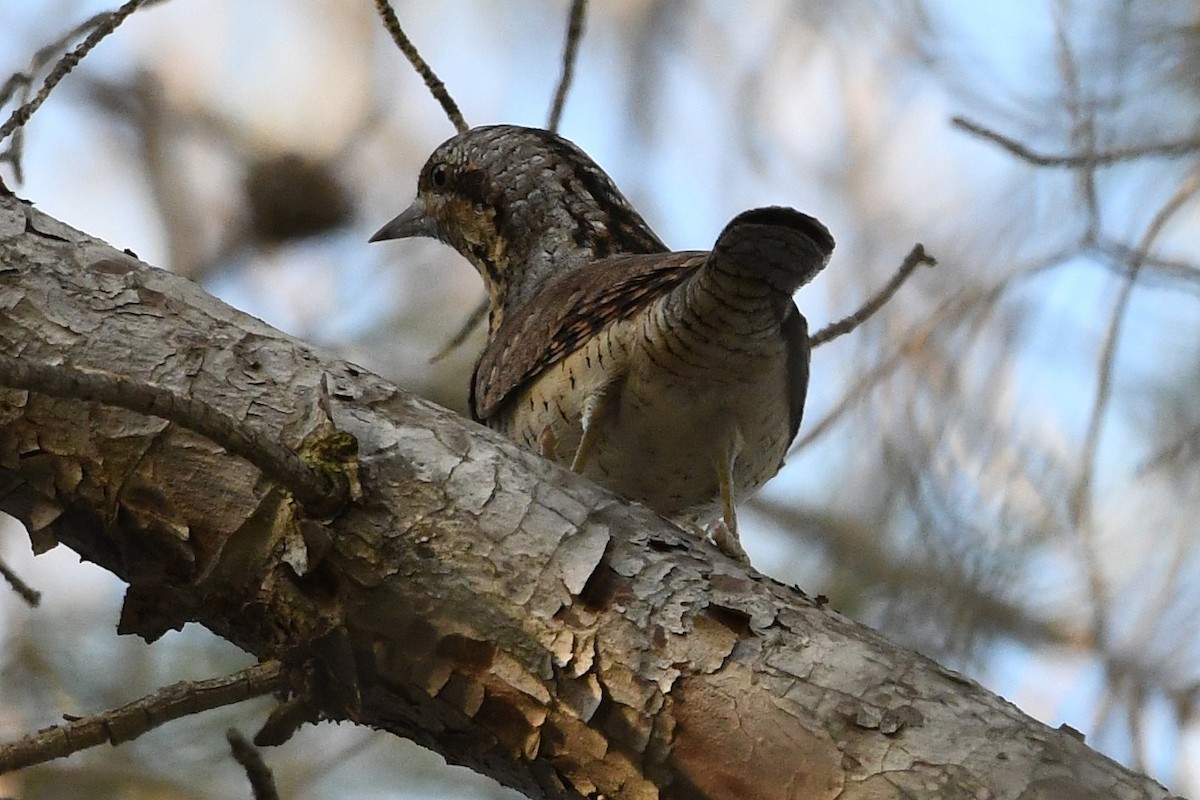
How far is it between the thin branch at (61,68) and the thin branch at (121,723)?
3.55 ft

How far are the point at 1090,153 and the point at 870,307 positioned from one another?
0.62m

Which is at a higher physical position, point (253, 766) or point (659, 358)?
point (659, 358)

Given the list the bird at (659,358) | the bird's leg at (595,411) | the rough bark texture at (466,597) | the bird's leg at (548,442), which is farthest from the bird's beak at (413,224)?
the rough bark texture at (466,597)

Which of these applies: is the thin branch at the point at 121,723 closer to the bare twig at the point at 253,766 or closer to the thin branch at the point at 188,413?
the bare twig at the point at 253,766

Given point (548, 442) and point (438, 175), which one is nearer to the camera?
point (548, 442)

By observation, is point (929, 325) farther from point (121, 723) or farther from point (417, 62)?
point (121, 723)

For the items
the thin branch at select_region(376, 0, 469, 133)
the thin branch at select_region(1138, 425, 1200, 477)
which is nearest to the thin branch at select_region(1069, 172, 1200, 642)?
the thin branch at select_region(1138, 425, 1200, 477)

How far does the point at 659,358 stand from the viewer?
242 centimetres

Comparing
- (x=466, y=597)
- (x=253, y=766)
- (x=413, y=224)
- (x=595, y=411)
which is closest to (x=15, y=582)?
(x=253, y=766)

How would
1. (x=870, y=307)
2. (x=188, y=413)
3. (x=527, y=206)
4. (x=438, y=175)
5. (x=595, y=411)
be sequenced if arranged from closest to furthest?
(x=188, y=413)
(x=595, y=411)
(x=870, y=307)
(x=527, y=206)
(x=438, y=175)

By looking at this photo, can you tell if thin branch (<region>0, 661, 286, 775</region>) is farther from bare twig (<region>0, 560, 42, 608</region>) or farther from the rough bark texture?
bare twig (<region>0, 560, 42, 608</region>)

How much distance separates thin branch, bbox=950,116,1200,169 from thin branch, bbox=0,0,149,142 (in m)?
1.70

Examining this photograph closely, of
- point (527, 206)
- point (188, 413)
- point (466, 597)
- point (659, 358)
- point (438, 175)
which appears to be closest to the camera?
point (188, 413)

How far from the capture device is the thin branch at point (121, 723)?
1.45m
